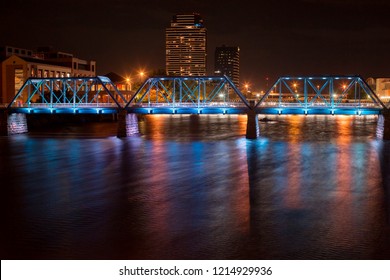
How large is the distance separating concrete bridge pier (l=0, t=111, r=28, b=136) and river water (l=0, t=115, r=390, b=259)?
24.4 meters

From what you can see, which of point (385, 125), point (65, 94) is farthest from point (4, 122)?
point (385, 125)

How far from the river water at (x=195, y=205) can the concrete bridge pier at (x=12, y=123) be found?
24.4m

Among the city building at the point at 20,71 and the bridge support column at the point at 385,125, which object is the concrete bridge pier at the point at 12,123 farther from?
the bridge support column at the point at 385,125

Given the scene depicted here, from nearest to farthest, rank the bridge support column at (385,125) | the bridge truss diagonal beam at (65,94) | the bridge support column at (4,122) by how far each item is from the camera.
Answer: the bridge support column at (385,125) < the bridge support column at (4,122) < the bridge truss diagonal beam at (65,94)

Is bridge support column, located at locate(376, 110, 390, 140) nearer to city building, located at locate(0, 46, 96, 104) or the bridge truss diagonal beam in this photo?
the bridge truss diagonal beam

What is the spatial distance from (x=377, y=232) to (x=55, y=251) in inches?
522

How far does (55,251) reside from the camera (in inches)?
809

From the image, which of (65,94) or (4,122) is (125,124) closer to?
(4,122)

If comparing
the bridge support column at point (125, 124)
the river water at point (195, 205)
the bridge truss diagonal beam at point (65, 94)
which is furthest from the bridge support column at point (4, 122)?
the river water at point (195, 205)

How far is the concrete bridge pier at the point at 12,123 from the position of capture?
78.9 metres

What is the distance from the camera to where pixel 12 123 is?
80.9 meters

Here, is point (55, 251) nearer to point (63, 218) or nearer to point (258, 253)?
point (63, 218)

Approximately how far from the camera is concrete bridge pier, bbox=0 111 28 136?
78.9 metres

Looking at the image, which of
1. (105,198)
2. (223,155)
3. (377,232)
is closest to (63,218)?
(105,198)
